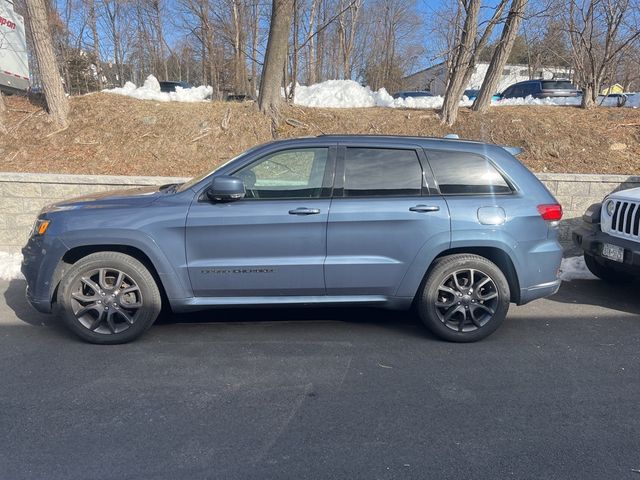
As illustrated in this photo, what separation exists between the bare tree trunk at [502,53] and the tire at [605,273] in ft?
19.0

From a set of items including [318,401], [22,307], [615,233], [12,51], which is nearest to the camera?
[318,401]

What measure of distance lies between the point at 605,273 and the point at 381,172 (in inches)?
144

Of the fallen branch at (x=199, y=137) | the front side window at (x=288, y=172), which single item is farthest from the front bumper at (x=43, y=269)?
the fallen branch at (x=199, y=137)

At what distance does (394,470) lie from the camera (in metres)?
2.66

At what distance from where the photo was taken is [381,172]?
429 centimetres

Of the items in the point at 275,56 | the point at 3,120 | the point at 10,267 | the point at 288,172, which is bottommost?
the point at 10,267

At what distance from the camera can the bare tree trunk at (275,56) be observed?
10117 mm

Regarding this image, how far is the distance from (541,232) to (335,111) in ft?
25.1

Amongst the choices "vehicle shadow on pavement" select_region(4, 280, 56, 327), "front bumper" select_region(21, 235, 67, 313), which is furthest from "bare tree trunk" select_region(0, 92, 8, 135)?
"front bumper" select_region(21, 235, 67, 313)

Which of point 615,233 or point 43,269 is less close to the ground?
point 43,269

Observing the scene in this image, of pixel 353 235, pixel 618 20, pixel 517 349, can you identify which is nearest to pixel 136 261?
pixel 353 235

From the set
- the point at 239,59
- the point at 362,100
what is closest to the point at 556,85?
the point at 362,100

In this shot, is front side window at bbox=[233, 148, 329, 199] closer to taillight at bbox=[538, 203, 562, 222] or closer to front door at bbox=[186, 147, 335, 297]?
front door at bbox=[186, 147, 335, 297]

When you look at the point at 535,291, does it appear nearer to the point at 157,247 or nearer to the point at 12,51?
the point at 157,247
